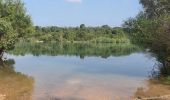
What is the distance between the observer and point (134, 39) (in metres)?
28.4

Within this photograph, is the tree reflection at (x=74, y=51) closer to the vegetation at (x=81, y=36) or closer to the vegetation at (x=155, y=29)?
the vegetation at (x=155, y=29)

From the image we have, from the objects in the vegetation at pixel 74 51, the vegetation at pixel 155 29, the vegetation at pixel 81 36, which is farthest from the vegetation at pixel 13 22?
the vegetation at pixel 81 36

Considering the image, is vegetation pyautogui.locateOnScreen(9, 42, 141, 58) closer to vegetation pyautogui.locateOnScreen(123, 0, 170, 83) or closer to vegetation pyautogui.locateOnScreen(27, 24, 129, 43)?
vegetation pyautogui.locateOnScreen(123, 0, 170, 83)

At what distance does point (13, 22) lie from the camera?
33281mm

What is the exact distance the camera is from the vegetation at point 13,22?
30.1 meters

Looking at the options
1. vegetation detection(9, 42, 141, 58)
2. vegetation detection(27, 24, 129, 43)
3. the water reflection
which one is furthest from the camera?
vegetation detection(27, 24, 129, 43)

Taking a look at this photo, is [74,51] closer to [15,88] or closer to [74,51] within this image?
[74,51]

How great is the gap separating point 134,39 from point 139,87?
6640 millimetres

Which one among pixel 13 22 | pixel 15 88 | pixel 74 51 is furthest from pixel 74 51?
pixel 15 88

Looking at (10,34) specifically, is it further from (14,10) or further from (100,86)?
(100,86)

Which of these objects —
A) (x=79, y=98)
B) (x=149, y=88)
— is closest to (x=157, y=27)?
(x=149, y=88)

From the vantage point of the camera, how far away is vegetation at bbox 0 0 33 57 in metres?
30.1

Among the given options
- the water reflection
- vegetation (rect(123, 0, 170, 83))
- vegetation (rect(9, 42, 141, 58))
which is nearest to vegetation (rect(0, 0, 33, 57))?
the water reflection

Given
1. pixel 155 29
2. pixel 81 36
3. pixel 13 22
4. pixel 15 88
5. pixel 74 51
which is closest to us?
pixel 15 88
